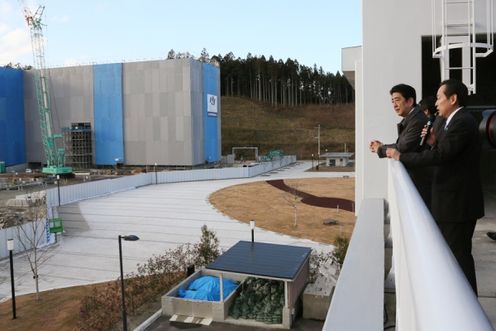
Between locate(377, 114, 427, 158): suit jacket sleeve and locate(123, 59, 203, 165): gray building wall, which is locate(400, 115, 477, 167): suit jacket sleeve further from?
locate(123, 59, 203, 165): gray building wall

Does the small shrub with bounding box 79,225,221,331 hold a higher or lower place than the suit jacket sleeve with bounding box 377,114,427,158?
lower

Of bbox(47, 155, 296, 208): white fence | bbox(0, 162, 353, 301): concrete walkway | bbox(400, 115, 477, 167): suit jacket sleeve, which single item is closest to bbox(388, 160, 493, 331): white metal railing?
bbox(400, 115, 477, 167): suit jacket sleeve

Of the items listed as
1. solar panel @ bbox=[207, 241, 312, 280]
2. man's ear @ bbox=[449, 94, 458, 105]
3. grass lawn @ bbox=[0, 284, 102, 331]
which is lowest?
grass lawn @ bbox=[0, 284, 102, 331]

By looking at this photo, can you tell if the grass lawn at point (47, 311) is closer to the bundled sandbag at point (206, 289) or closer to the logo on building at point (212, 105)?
the bundled sandbag at point (206, 289)

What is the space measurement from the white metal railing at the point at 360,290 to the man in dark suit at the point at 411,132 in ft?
1.83

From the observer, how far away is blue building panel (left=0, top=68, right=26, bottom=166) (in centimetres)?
4584

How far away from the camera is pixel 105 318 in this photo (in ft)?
39.2

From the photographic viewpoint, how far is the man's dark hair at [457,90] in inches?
108

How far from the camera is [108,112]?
45.7 metres

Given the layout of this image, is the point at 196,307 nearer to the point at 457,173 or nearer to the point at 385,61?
the point at 385,61

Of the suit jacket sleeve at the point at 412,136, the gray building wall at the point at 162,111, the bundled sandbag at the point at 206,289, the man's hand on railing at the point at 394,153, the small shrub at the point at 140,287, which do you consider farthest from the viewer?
the gray building wall at the point at 162,111

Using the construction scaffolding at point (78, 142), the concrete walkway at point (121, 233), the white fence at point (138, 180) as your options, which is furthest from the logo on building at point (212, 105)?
the concrete walkway at point (121, 233)

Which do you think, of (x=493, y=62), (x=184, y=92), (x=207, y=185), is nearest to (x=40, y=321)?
(x=493, y=62)

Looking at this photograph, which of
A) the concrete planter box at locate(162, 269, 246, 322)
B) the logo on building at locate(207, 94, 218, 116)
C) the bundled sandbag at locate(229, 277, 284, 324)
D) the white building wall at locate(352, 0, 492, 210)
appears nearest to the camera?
the white building wall at locate(352, 0, 492, 210)
